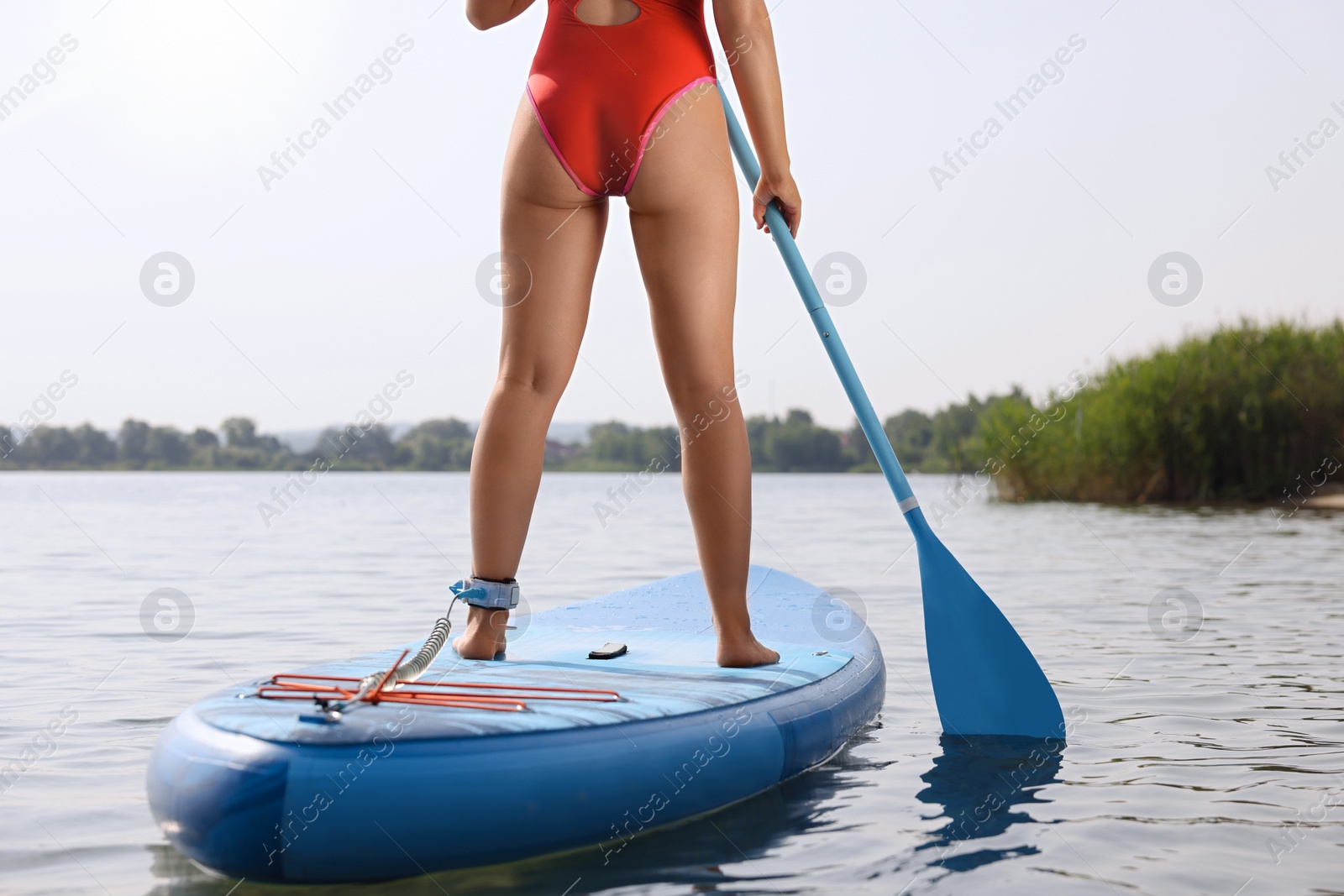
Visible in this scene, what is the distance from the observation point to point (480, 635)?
2340mm

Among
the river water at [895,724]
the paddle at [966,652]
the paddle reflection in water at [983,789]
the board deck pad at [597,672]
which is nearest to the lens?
the board deck pad at [597,672]

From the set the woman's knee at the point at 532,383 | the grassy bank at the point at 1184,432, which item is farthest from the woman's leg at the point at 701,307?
the grassy bank at the point at 1184,432

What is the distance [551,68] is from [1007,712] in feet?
6.05

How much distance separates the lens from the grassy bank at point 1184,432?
15.4 m

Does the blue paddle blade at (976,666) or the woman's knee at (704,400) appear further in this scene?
the blue paddle blade at (976,666)

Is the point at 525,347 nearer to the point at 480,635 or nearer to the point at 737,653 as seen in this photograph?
the point at 480,635

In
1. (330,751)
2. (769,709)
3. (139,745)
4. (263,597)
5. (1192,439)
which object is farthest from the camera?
(1192,439)

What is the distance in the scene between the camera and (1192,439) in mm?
15359

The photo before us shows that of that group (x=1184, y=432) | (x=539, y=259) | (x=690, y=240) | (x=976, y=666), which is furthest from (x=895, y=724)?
(x=1184, y=432)

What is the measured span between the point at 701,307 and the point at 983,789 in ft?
3.83

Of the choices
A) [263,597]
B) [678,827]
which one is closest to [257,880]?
[678,827]

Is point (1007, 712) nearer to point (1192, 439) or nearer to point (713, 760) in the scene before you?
point (713, 760)

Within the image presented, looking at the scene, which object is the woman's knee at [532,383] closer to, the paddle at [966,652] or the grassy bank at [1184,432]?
the paddle at [966,652]

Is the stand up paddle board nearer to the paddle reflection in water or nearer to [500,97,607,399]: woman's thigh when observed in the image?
the paddle reflection in water
